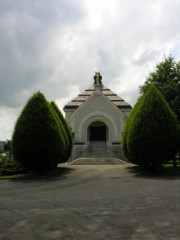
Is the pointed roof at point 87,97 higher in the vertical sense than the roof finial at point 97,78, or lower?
lower

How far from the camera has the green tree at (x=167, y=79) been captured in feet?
115

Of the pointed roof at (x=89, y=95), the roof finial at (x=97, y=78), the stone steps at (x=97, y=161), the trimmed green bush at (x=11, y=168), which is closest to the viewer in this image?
the trimmed green bush at (x=11, y=168)

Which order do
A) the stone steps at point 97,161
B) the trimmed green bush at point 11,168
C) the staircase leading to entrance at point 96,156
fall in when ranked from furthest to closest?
the staircase leading to entrance at point 96,156 < the stone steps at point 97,161 < the trimmed green bush at point 11,168

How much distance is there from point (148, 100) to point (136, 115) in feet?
4.25

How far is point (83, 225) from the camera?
7.12 metres

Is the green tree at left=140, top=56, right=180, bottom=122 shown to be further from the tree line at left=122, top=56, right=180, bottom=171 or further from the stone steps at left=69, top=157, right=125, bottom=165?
the tree line at left=122, top=56, right=180, bottom=171

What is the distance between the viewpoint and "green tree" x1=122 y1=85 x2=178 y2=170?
19.6 metres

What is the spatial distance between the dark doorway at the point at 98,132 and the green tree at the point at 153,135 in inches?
883

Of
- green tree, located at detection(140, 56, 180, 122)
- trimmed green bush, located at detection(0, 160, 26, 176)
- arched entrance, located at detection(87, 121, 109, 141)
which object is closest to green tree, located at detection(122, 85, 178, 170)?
trimmed green bush, located at detection(0, 160, 26, 176)

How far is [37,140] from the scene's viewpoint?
64.7 ft

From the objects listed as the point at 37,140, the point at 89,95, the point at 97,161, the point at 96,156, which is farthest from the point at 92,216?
the point at 89,95

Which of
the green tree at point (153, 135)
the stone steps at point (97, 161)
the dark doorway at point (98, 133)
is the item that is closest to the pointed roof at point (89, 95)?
the dark doorway at point (98, 133)

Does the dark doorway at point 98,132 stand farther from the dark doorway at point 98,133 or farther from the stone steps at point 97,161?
the stone steps at point 97,161

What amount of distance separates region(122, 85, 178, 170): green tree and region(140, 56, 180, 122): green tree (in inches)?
601
